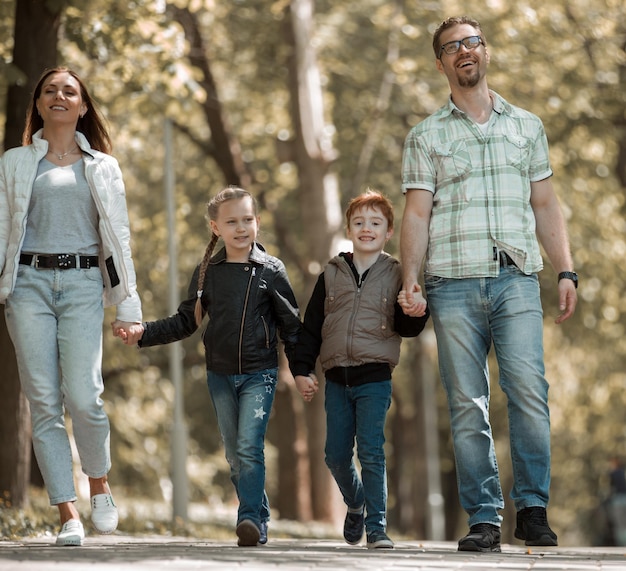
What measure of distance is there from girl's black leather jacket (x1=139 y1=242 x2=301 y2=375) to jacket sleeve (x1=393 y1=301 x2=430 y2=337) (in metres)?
0.55

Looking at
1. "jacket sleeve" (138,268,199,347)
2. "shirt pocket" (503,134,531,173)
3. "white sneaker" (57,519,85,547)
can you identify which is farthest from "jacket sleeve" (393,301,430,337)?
"white sneaker" (57,519,85,547)

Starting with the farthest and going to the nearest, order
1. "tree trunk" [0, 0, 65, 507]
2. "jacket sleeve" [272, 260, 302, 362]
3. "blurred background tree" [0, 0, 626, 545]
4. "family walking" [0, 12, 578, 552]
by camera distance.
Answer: "blurred background tree" [0, 0, 626, 545] → "tree trunk" [0, 0, 65, 507] → "jacket sleeve" [272, 260, 302, 362] → "family walking" [0, 12, 578, 552]

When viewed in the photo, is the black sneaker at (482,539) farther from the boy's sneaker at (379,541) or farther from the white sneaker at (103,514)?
the white sneaker at (103,514)

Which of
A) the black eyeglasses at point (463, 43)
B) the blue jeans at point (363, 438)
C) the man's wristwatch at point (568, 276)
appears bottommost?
the blue jeans at point (363, 438)

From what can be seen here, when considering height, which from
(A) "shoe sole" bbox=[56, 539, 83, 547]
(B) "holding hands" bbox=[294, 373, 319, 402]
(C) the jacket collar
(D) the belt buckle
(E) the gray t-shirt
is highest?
(C) the jacket collar

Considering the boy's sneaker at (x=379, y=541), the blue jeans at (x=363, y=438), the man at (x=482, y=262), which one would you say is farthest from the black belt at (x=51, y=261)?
the boy's sneaker at (x=379, y=541)

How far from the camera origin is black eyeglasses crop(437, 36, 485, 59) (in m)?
6.95

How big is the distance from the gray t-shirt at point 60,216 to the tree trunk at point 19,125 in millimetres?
4035

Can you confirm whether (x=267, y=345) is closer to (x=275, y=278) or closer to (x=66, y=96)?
(x=275, y=278)

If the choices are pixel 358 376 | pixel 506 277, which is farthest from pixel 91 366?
pixel 506 277

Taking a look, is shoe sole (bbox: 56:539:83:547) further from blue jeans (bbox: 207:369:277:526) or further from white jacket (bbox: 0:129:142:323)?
white jacket (bbox: 0:129:142:323)

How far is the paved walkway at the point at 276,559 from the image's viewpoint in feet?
17.3

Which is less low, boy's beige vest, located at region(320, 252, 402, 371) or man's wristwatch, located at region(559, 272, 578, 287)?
man's wristwatch, located at region(559, 272, 578, 287)

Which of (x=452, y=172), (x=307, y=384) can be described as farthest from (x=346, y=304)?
(x=452, y=172)
